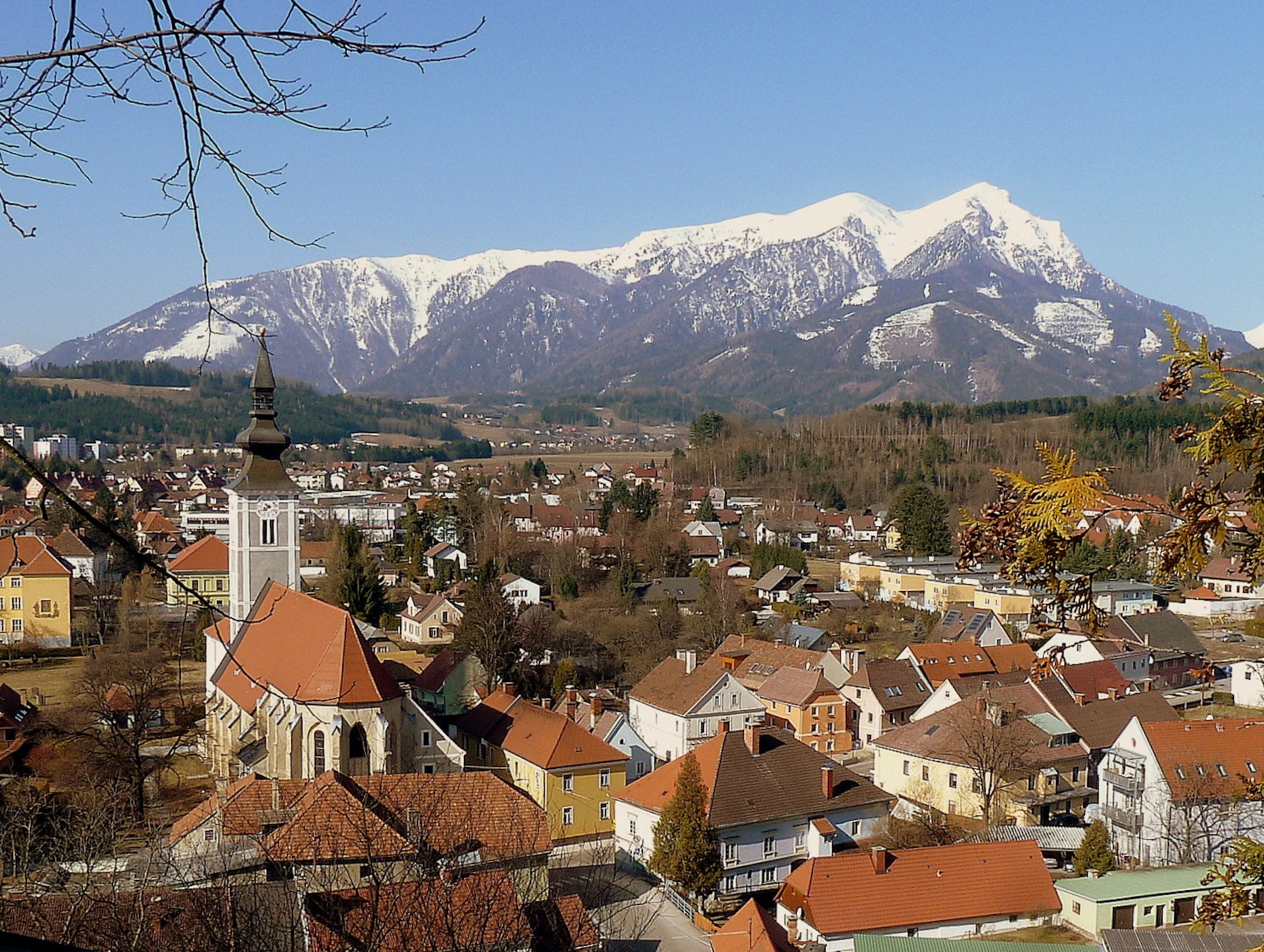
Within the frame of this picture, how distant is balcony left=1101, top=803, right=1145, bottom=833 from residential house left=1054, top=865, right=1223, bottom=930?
11.5ft

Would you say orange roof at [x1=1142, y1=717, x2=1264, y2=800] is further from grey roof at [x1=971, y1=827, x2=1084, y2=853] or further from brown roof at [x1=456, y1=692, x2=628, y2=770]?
brown roof at [x1=456, y1=692, x2=628, y2=770]

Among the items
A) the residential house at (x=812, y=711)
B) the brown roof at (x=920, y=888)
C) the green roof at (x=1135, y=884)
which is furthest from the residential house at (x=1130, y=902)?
the residential house at (x=812, y=711)

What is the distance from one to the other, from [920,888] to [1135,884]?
130 inches

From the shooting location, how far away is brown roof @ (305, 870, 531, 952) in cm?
757

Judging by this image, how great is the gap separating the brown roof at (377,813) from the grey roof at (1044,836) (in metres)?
8.85

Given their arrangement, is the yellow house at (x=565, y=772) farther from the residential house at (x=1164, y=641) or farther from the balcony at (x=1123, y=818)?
the residential house at (x=1164, y=641)

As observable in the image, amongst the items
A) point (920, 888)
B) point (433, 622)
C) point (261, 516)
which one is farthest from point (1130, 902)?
point (433, 622)

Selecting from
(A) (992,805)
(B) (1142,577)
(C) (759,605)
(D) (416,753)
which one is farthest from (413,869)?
(B) (1142,577)

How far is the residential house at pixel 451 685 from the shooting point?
94.8 feet

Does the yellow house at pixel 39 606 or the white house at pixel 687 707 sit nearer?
the white house at pixel 687 707

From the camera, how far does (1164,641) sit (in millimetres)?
38375

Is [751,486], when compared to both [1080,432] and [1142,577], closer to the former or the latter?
[1080,432]

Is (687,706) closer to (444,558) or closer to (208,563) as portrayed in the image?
(208,563)

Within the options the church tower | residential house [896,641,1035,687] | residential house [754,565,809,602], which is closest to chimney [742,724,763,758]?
residential house [896,641,1035,687]
